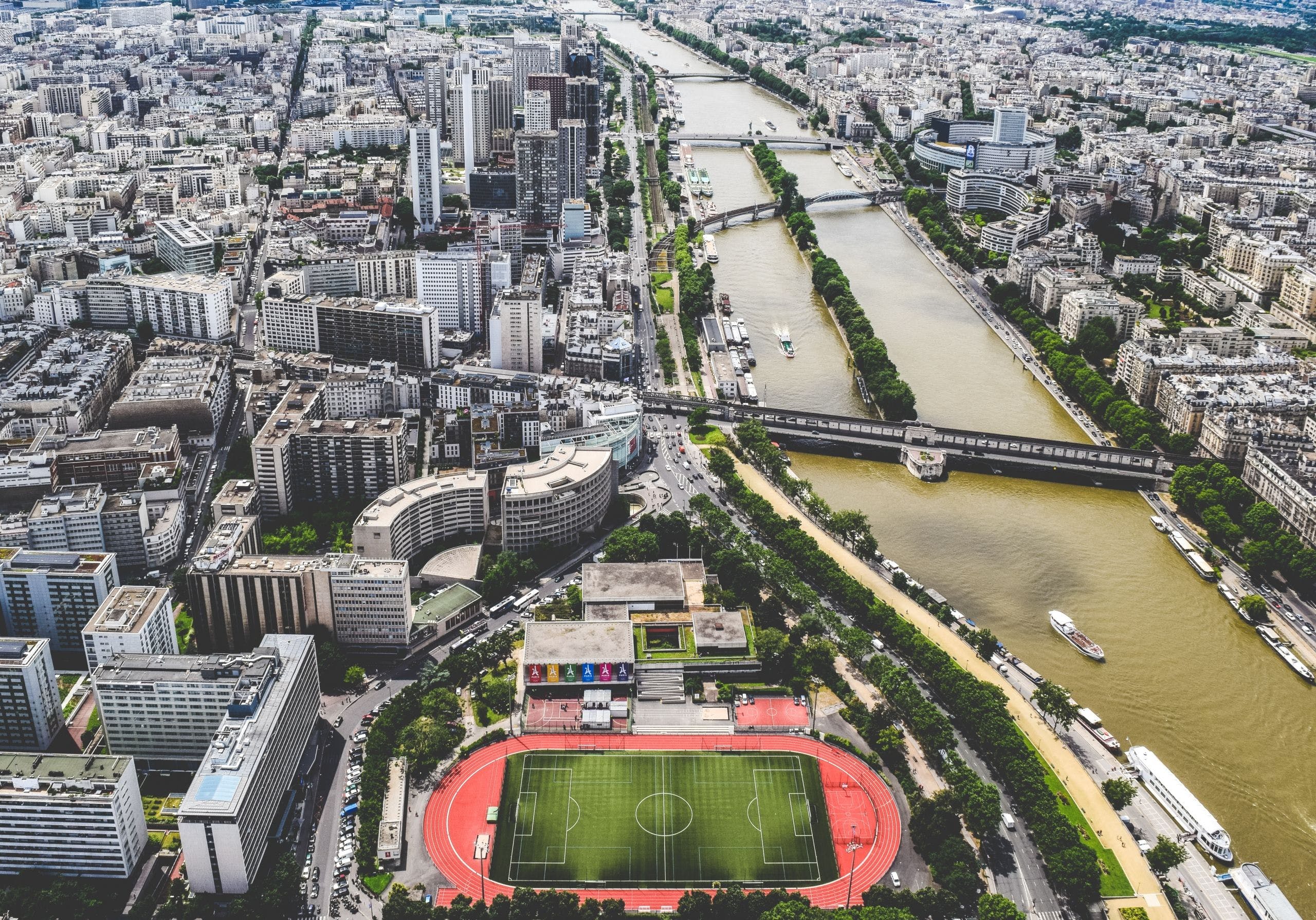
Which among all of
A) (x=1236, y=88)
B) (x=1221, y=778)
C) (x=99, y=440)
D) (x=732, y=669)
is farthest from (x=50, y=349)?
(x=1236, y=88)

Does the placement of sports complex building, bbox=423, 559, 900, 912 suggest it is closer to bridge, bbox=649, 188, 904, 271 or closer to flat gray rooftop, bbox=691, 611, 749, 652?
flat gray rooftop, bbox=691, 611, 749, 652

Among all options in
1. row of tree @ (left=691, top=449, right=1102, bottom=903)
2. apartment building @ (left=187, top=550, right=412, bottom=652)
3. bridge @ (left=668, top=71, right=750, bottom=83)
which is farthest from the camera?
bridge @ (left=668, top=71, right=750, bottom=83)

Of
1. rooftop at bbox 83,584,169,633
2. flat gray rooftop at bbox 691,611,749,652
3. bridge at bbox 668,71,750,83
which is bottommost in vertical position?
flat gray rooftop at bbox 691,611,749,652

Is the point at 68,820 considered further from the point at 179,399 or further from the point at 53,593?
the point at 179,399

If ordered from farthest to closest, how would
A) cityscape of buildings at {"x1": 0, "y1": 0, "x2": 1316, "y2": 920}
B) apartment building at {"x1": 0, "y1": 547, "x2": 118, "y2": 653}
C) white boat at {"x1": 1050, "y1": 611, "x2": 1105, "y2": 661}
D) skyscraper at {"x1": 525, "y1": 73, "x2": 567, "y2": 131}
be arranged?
skyscraper at {"x1": 525, "y1": 73, "x2": 567, "y2": 131}, white boat at {"x1": 1050, "y1": 611, "x2": 1105, "y2": 661}, apartment building at {"x1": 0, "y1": 547, "x2": 118, "y2": 653}, cityscape of buildings at {"x1": 0, "y1": 0, "x2": 1316, "y2": 920}

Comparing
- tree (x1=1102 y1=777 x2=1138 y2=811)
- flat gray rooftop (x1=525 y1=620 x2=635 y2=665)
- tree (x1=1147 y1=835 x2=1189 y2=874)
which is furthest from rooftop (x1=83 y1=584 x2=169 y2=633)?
tree (x1=1147 y1=835 x2=1189 y2=874)
